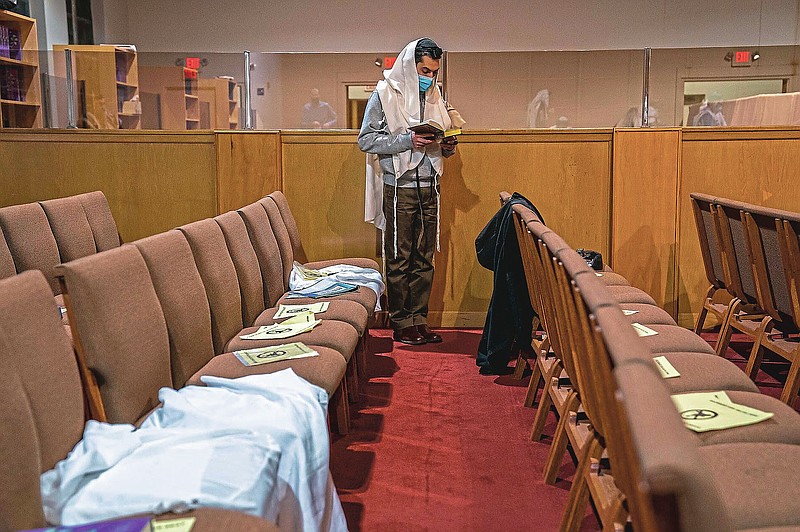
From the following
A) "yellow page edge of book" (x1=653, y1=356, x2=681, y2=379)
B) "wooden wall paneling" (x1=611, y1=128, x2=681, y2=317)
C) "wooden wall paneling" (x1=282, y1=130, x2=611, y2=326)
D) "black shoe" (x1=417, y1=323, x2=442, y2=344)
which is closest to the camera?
"yellow page edge of book" (x1=653, y1=356, x2=681, y2=379)

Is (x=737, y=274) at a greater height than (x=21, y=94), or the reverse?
(x=21, y=94)

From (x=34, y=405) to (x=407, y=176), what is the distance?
3666mm

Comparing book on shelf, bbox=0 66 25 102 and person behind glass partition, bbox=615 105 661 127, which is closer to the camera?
person behind glass partition, bbox=615 105 661 127

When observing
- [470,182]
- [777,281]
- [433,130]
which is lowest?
[777,281]

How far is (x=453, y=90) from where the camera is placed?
600cm

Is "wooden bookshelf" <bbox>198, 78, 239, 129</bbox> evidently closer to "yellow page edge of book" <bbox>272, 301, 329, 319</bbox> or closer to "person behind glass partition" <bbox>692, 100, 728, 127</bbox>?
"yellow page edge of book" <bbox>272, 301, 329, 319</bbox>

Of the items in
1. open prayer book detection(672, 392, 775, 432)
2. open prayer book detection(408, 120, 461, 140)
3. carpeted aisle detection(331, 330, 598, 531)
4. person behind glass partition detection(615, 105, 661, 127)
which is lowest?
carpeted aisle detection(331, 330, 598, 531)

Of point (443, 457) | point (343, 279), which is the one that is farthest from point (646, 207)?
point (443, 457)

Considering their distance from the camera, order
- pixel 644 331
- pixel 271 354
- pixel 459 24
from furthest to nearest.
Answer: pixel 459 24, pixel 644 331, pixel 271 354

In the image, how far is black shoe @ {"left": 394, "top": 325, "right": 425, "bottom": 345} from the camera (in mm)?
5664

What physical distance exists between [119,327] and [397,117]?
10.3ft

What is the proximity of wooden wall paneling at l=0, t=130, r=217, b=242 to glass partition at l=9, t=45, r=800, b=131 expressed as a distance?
119mm

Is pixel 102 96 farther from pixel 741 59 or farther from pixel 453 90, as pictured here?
pixel 741 59

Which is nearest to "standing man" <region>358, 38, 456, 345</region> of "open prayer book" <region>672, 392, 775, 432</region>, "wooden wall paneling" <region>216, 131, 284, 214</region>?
"wooden wall paneling" <region>216, 131, 284, 214</region>
